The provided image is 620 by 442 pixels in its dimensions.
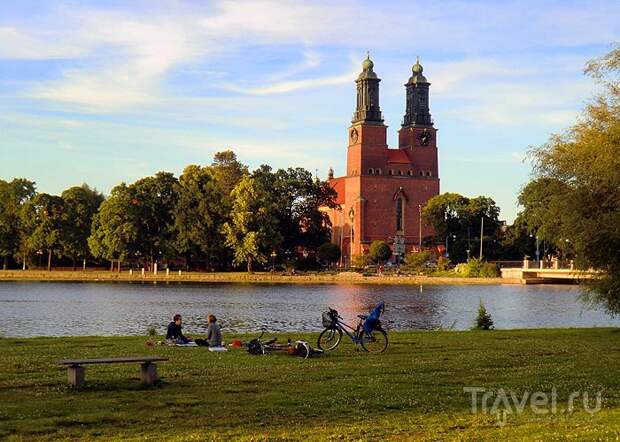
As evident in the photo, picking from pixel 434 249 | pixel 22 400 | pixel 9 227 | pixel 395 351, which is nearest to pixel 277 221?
pixel 9 227

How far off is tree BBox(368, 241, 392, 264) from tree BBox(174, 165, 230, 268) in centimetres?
2669

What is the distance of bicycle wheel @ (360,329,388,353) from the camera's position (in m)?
18.5

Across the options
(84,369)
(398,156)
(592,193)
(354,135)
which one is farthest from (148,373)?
(398,156)

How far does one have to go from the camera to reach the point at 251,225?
287ft

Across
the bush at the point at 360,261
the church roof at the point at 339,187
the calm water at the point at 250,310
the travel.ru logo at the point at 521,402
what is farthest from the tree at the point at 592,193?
the church roof at the point at 339,187

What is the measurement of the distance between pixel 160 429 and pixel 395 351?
9248mm

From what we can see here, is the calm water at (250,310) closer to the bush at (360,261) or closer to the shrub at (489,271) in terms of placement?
the shrub at (489,271)

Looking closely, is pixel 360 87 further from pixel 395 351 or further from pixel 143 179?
pixel 395 351

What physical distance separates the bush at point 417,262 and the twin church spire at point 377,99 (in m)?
29.6

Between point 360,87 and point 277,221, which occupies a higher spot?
point 360,87

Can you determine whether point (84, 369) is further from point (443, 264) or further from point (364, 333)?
point (443, 264)

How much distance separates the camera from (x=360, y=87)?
5148 inches

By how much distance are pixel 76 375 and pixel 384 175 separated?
385ft

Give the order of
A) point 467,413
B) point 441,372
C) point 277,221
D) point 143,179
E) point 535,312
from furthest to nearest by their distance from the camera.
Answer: point 143,179 < point 277,221 < point 535,312 < point 441,372 < point 467,413
